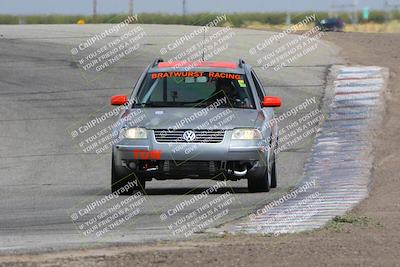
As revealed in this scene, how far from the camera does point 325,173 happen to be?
1688 centimetres

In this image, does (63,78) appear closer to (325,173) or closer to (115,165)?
(325,173)

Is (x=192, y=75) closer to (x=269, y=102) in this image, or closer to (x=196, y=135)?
(x=269, y=102)

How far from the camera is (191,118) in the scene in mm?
14164

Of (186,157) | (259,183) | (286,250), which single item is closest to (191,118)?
(186,157)

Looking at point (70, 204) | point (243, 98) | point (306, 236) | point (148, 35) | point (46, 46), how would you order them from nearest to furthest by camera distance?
point (306, 236) → point (70, 204) → point (243, 98) → point (46, 46) → point (148, 35)

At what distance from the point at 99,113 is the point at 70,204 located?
11.2 meters

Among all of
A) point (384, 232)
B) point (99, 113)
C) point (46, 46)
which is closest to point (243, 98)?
point (384, 232)

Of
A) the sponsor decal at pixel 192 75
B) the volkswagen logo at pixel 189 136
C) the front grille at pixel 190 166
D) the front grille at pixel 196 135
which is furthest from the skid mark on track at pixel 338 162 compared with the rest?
the sponsor decal at pixel 192 75

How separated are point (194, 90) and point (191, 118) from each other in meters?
1.05

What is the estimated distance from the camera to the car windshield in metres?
14.8

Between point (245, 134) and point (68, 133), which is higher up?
point (245, 134)

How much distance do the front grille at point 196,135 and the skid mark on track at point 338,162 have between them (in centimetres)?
109

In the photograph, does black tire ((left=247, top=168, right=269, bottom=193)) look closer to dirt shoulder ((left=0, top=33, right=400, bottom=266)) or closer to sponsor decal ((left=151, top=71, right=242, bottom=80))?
sponsor decal ((left=151, top=71, right=242, bottom=80))

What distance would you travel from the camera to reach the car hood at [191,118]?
1405 cm
